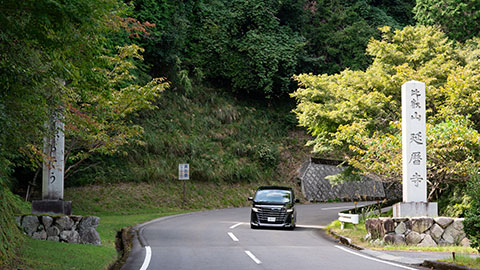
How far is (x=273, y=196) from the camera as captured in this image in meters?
22.4

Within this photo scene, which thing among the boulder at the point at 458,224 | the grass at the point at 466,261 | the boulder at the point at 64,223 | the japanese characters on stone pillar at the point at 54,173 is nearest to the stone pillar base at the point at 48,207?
the japanese characters on stone pillar at the point at 54,173

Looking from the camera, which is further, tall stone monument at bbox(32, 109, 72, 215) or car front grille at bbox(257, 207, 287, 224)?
car front grille at bbox(257, 207, 287, 224)

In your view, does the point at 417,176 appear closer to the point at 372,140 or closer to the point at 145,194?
the point at 372,140

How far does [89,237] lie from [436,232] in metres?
10.6

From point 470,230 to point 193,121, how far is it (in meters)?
32.7

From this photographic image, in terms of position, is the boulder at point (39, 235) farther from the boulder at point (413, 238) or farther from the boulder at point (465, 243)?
the boulder at point (465, 243)

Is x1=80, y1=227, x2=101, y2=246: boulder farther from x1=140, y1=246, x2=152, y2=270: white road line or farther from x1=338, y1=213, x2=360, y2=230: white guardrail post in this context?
x1=338, y1=213, x2=360, y2=230: white guardrail post

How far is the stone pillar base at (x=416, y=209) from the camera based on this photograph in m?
16.9

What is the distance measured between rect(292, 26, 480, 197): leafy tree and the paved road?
4.42 metres

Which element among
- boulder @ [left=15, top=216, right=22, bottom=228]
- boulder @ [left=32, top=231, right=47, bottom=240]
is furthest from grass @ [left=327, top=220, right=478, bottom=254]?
boulder @ [left=15, top=216, right=22, bottom=228]

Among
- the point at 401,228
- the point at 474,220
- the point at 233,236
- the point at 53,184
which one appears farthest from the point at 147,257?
the point at 401,228

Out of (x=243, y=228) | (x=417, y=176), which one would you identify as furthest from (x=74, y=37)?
(x=243, y=228)

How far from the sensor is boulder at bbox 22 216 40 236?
47.5 feet

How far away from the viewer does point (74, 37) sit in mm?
8242
